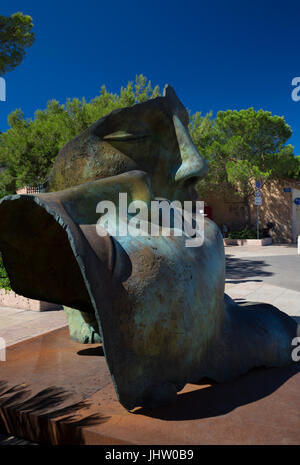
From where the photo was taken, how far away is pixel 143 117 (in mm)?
3273

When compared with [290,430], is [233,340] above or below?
above

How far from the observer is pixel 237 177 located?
19781 mm

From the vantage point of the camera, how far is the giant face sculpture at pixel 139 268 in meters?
2.21

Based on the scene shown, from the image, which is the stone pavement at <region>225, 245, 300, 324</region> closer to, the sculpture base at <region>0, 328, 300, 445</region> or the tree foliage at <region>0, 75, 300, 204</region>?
the sculpture base at <region>0, 328, 300, 445</region>

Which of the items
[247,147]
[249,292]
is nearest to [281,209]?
[247,147]

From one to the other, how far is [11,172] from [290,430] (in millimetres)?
15402

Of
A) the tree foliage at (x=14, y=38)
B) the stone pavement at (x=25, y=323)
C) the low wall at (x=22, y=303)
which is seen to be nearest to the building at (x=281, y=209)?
the tree foliage at (x=14, y=38)

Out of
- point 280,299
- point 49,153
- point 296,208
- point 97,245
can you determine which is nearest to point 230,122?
point 296,208

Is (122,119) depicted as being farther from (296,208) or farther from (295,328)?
(296,208)

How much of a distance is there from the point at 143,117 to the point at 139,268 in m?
1.58

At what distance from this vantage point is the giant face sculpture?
7.25ft

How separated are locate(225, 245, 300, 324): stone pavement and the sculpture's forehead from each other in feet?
13.7

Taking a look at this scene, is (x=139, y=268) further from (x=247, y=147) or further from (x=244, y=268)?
(x=247, y=147)

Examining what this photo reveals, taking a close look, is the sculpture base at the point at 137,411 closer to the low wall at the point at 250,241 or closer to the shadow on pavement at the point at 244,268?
the shadow on pavement at the point at 244,268
